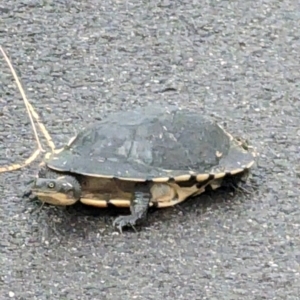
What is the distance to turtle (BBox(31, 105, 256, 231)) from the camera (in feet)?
8.60

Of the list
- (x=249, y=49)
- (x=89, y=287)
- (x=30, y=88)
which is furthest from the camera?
(x=249, y=49)

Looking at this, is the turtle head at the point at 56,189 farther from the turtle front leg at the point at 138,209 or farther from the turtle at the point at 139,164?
the turtle front leg at the point at 138,209

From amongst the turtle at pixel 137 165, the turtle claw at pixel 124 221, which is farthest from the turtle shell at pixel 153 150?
the turtle claw at pixel 124 221

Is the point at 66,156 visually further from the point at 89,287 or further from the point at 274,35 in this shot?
the point at 274,35

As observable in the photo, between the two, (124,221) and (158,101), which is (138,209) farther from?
(158,101)

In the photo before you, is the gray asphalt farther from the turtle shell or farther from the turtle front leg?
the turtle shell

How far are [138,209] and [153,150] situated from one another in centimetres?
18

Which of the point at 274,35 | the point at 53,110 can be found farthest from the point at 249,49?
the point at 53,110

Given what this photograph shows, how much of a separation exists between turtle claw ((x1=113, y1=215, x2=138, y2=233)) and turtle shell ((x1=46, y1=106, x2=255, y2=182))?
13 centimetres

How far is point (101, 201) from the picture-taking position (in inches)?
106

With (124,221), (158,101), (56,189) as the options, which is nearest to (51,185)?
(56,189)

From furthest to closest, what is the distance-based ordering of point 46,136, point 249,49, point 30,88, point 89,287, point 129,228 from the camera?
1. point 249,49
2. point 30,88
3. point 46,136
4. point 129,228
5. point 89,287

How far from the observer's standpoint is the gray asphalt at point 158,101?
2506mm

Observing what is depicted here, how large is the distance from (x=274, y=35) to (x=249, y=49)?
15 cm
